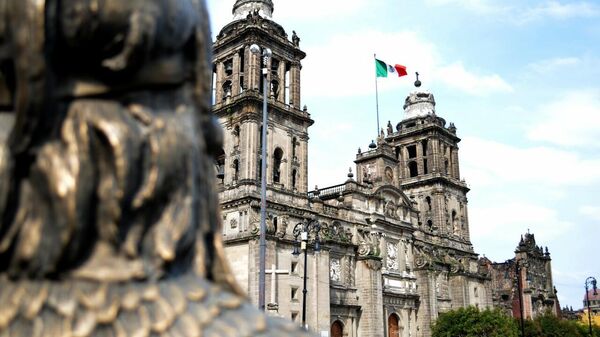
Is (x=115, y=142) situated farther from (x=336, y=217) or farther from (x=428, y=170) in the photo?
(x=428, y=170)

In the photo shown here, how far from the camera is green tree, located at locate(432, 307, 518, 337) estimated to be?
4225cm

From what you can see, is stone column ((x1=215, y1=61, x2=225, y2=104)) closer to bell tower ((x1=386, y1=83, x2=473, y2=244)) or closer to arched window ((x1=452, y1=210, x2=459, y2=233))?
bell tower ((x1=386, y1=83, x2=473, y2=244))

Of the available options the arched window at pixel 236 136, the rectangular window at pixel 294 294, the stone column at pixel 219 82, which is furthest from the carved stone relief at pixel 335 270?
the stone column at pixel 219 82

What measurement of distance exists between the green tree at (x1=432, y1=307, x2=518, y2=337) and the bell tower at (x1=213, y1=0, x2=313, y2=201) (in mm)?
15017

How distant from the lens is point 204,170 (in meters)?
2.13

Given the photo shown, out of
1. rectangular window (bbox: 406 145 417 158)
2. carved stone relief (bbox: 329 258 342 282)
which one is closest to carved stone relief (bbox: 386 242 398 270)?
carved stone relief (bbox: 329 258 342 282)

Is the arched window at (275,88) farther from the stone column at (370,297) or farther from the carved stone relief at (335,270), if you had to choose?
the stone column at (370,297)

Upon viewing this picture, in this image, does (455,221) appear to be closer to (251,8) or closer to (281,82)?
(281,82)

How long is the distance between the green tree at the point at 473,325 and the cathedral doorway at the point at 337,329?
842 cm

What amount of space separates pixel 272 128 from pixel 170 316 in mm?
35560

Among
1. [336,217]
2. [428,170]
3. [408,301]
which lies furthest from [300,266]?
[428,170]

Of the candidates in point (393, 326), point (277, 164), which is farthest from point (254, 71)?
point (393, 326)

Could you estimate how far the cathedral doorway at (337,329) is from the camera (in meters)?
38.4

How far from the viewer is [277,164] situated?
123 feet
